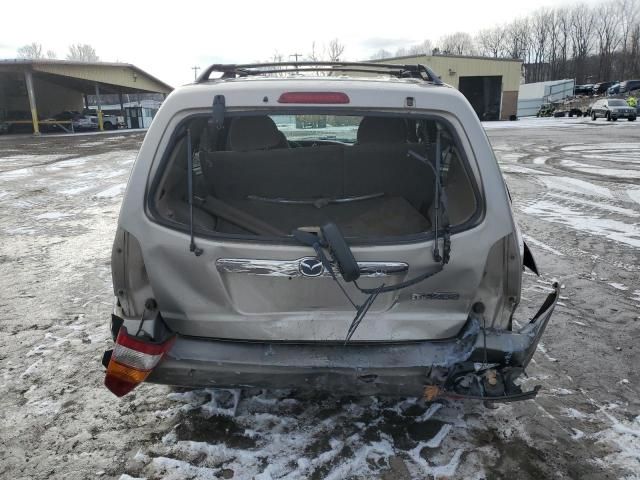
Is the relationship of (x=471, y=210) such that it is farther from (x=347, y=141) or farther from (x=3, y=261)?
(x=3, y=261)

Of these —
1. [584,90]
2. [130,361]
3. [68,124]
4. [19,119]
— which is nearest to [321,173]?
[130,361]

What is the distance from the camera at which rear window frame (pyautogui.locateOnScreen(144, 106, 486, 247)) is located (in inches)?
88.6

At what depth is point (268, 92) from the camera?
87.5 inches

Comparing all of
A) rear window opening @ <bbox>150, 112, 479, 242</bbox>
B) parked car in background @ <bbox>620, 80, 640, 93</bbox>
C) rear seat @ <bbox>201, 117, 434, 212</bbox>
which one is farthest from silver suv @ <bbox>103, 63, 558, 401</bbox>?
parked car in background @ <bbox>620, 80, 640, 93</bbox>

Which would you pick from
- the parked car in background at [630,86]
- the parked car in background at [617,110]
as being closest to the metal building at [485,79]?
the parked car in background at [617,110]

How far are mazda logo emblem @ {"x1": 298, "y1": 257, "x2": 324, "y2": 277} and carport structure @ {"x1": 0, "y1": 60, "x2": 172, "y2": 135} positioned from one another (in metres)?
36.2

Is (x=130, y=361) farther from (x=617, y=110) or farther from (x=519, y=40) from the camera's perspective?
(x=519, y=40)

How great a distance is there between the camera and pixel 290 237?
2285mm

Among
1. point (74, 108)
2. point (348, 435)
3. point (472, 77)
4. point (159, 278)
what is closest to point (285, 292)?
point (159, 278)

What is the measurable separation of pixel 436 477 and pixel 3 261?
18.0 ft

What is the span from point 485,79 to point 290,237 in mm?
49829

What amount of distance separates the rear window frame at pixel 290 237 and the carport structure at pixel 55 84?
3553cm

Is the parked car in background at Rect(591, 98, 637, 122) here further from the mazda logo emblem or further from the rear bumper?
the mazda logo emblem

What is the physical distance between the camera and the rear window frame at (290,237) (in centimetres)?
225
